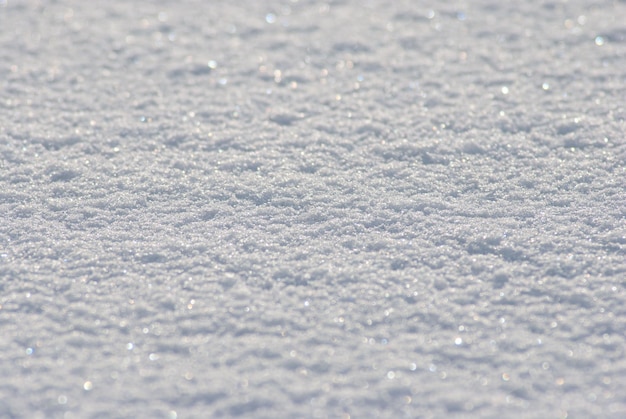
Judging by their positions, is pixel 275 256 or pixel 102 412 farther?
pixel 275 256

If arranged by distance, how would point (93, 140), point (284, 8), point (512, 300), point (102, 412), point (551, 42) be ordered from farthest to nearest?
point (284, 8), point (551, 42), point (93, 140), point (512, 300), point (102, 412)

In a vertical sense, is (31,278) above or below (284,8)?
below

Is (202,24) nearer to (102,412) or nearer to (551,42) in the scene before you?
(551,42)

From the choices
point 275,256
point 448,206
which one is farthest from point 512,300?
point 275,256

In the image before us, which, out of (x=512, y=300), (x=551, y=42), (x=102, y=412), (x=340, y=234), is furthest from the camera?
(x=551, y=42)

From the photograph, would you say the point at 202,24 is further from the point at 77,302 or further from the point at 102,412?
the point at 102,412

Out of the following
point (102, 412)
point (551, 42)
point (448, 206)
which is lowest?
point (102, 412)
